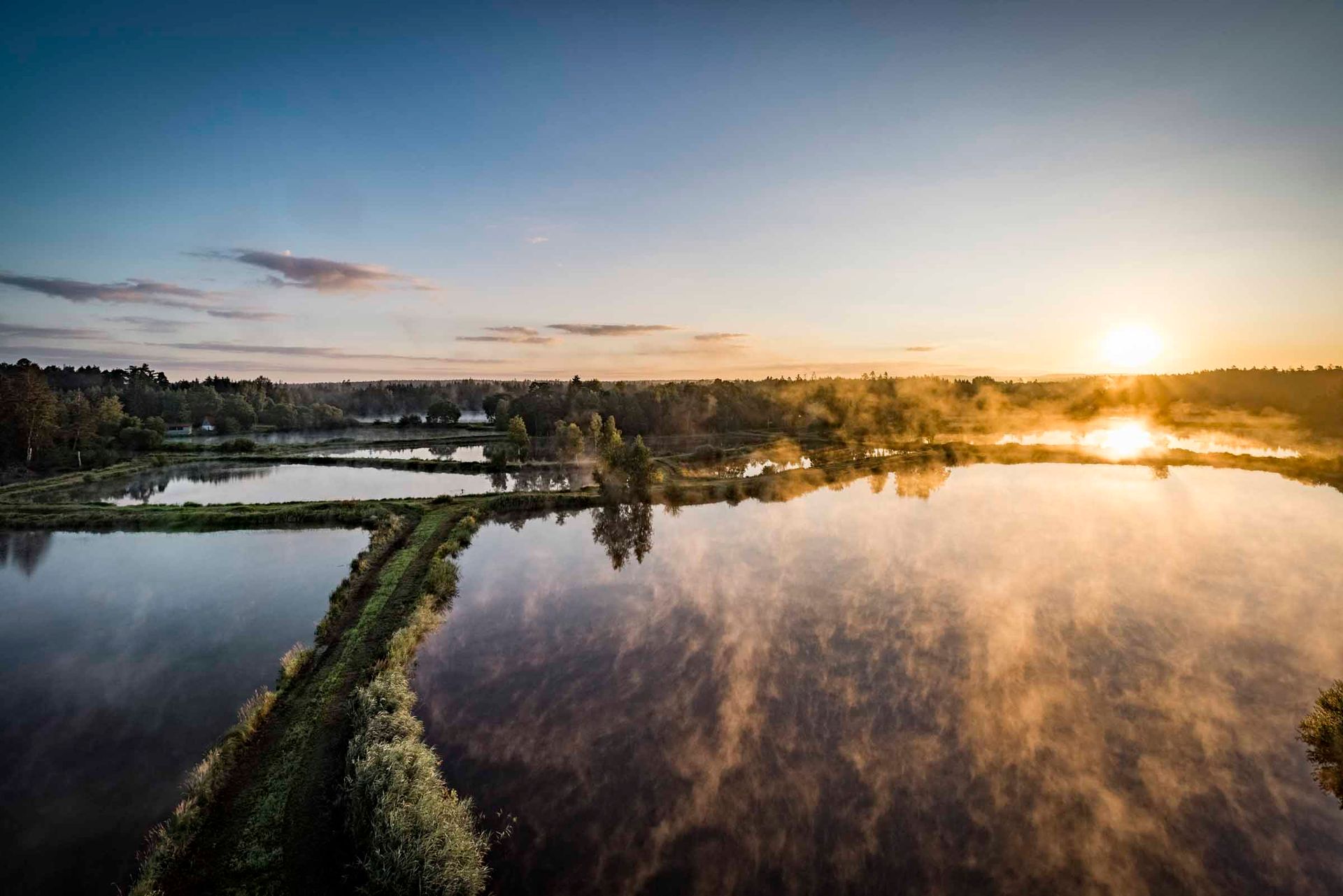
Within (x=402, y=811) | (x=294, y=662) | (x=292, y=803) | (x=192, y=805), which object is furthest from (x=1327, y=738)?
(x=294, y=662)

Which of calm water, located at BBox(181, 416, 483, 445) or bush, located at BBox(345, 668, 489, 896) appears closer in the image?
bush, located at BBox(345, 668, 489, 896)

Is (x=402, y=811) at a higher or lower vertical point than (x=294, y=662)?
higher

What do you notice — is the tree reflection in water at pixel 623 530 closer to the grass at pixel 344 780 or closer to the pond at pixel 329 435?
the grass at pixel 344 780

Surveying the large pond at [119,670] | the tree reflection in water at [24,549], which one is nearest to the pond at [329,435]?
the tree reflection in water at [24,549]

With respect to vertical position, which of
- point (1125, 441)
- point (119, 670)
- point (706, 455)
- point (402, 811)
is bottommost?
point (119, 670)

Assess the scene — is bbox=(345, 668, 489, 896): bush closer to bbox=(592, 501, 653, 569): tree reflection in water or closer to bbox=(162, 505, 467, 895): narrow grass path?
bbox=(162, 505, 467, 895): narrow grass path

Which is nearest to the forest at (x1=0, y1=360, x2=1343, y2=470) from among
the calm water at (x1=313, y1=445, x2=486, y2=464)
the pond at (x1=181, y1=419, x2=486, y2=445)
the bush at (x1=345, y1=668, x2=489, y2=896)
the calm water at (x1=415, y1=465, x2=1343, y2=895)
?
the pond at (x1=181, y1=419, x2=486, y2=445)

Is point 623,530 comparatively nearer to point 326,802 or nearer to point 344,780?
point 344,780

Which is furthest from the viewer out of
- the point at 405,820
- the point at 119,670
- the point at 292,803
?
the point at 119,670
